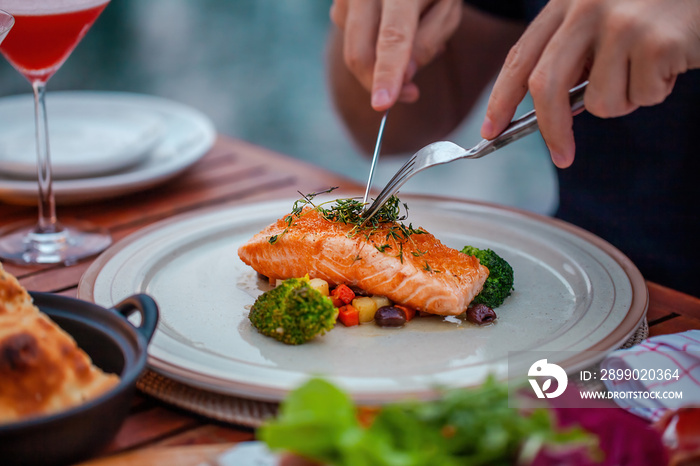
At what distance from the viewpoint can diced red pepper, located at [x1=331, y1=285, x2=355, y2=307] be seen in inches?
86.1

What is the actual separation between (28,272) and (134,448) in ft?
4.00

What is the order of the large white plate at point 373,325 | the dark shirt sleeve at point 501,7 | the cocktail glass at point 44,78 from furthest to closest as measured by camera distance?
Answer: 1. the dark shirt sleeve at point 501,7
2. the cocktail glass at point 44,78
3. the large white plate at point 373,325

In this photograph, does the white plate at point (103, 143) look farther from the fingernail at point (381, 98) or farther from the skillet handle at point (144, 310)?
the skillet handle at point (144, 310)

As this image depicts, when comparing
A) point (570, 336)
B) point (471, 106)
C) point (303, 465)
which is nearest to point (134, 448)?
point (303, 465)

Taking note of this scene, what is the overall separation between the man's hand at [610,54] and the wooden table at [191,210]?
0.67 meters

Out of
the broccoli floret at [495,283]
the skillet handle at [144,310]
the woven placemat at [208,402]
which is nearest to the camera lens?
the skillet handle at [144,310]

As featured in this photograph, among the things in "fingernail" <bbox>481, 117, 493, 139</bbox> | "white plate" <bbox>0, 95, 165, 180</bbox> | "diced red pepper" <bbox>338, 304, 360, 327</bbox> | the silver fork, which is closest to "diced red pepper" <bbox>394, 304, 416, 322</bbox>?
"diced red pepper" <bbox>338, 304, 360, 327</bbox>

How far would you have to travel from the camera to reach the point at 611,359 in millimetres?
1738

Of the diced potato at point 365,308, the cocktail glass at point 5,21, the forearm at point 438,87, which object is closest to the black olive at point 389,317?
the diced potato at point 365,308

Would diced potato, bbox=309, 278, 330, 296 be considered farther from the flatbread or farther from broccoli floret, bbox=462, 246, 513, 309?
the flatbread

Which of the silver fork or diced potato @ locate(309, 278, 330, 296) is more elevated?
the silver fork

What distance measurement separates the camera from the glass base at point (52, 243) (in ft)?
8.47

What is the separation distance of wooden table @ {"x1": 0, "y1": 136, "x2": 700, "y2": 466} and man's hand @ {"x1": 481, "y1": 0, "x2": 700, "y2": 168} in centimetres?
67

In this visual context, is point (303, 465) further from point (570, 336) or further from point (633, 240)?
point (633, 240)
